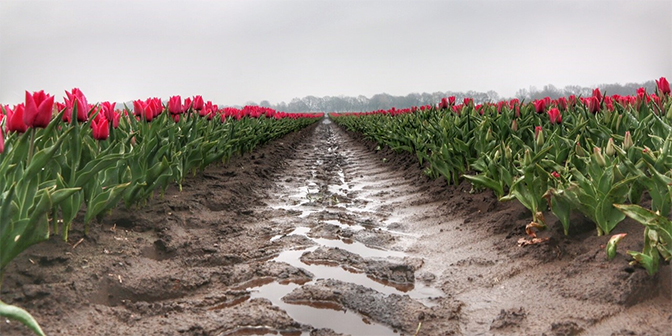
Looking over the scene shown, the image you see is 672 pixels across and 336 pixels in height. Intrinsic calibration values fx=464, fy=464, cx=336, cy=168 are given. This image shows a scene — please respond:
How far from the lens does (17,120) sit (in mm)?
2617

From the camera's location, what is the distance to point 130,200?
154 inches

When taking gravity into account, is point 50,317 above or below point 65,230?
below

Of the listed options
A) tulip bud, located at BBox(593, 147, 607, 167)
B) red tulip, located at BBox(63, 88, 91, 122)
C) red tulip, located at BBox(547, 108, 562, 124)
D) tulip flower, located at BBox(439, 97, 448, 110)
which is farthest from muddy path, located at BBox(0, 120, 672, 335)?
tulip flower, located at BBox(439, 97, 448, 110)

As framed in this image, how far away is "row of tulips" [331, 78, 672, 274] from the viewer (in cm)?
267

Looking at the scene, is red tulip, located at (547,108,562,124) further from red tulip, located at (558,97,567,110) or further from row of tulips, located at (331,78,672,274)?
red tulip, located at (558,97,567,110)

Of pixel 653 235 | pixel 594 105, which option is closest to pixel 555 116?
pixel 594 105

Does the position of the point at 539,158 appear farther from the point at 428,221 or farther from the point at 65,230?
the point at 65,230

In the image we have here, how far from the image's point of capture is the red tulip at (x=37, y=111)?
2.58m

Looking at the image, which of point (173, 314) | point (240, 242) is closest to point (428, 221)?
point (240, 242)

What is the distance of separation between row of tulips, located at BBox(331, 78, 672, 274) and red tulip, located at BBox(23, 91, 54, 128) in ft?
10.4

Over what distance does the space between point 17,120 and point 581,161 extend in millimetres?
3927

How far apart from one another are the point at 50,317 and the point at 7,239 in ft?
1.41

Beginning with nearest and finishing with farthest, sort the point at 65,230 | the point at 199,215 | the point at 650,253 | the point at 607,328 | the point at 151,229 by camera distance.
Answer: the point at 607,328, the point at 650,253, the point at 65,230, the point at 151,229, the point at 199,215

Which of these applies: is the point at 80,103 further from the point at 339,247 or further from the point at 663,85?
the point at 663,85
